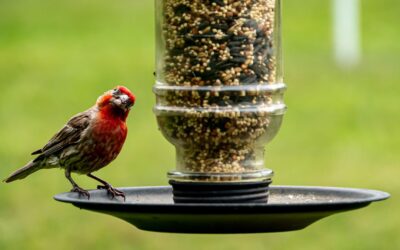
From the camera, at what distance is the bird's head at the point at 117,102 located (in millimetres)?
7801

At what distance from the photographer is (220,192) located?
738cm

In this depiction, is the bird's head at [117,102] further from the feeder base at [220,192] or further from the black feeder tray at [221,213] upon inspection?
the black feeder tray at [221,213]

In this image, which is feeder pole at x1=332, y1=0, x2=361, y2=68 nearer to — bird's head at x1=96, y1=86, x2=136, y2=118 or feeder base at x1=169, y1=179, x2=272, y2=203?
bird's head at x1=96, y1=86, x2=136, y2=118

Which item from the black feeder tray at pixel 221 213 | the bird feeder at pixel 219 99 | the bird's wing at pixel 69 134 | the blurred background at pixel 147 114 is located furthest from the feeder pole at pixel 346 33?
the black feeder tray at pixel 221 213

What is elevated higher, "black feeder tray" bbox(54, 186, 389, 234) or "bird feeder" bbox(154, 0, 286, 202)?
"bird feeder" bbox(154, 0, 286, 202)

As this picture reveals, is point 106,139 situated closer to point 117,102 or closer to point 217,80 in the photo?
point 117,102

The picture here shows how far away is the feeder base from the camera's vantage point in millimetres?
7379

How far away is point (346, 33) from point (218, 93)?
2527 cm

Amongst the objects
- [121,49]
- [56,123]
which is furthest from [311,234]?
[121,49]

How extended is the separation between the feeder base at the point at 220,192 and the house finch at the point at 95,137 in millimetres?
463

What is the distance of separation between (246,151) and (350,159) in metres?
15.4

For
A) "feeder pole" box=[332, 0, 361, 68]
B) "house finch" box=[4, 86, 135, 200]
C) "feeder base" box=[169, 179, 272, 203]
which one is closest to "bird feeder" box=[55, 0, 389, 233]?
"feeder base" box=[169, 179, 272, 203]

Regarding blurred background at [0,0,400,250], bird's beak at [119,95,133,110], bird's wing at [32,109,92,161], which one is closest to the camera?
bird's beak at [119,95,133,110]

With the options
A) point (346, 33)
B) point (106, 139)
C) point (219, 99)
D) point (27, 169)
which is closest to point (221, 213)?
point (219, 99)
